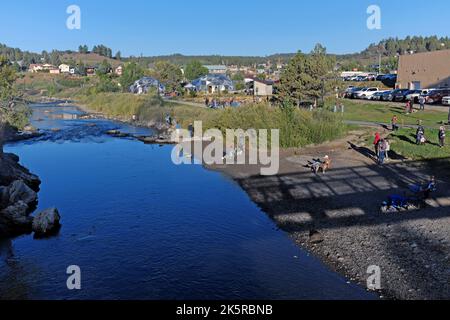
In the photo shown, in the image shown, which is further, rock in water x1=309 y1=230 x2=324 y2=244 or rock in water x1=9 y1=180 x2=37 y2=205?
rock in water x1=9 y1=180 x2=37 y2=205

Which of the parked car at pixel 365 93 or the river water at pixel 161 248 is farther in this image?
the parked car at pixel 365 93

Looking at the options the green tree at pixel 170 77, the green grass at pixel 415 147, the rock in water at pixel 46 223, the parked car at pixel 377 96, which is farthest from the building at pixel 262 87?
the rock in water at pixel 46 223

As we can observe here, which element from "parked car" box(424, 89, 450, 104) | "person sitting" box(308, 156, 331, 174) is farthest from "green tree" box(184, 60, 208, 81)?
"person sitting" box(308, 156, 331, 174)

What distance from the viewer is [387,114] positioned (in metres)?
48.8

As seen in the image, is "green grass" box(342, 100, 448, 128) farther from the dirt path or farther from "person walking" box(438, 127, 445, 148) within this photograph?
the dirt path

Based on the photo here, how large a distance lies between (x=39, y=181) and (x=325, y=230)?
20884mm

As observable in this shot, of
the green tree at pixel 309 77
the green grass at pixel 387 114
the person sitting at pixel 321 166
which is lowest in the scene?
the person sitting at pixel 321 166

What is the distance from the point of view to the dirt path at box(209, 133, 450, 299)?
16.5 meters

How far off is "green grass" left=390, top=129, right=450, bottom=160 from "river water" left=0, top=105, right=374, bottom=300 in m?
12.0

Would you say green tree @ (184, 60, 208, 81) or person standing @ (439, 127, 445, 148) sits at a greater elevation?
green tree @ (184, 60, 208, 81)

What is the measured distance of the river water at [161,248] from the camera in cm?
1623

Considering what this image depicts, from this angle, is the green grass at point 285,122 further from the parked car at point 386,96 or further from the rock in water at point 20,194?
the rock in water at point 20,194

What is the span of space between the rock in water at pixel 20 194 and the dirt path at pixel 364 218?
12.5m
